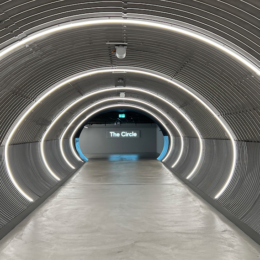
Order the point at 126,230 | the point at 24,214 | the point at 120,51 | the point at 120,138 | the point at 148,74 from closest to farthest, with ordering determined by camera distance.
Answer: the point at 126,230, the point at 120,51, the point at 24,214, the point at 148,74, the point at 120,138

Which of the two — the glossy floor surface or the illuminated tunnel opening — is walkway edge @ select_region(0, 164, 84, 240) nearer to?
the glossy floor surface

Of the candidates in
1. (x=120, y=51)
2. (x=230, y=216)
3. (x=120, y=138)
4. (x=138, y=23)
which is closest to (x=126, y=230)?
(x=230, y=216)

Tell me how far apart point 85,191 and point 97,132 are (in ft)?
75.6

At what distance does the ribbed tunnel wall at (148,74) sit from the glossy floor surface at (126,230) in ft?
1.50

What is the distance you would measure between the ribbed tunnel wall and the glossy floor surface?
18.0 inches

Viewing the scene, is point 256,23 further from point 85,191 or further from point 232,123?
point 85,191

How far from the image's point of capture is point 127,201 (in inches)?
400

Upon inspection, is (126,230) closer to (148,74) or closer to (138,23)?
(138,23)

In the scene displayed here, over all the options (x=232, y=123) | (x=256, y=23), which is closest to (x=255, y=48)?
(x=256, y=23)

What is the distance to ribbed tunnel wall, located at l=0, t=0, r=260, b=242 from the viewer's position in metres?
5.38

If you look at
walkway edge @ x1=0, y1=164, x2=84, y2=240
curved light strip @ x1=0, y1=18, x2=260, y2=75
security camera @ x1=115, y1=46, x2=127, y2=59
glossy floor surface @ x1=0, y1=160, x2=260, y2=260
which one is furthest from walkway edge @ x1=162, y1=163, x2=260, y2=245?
walkway edge @ x1=0, y1=164, x2=84, y2=240

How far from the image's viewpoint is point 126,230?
23.6ft

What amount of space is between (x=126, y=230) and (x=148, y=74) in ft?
16.3

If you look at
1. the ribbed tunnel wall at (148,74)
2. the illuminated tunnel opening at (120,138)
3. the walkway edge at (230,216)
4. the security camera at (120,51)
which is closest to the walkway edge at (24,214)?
the ribbed tunnel wall at (148,74)
